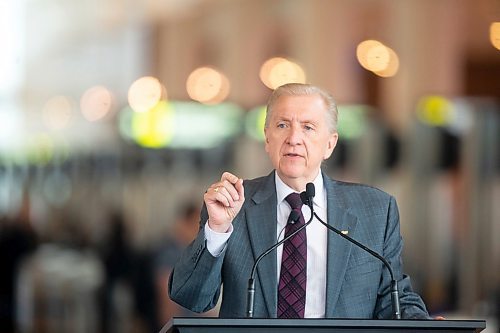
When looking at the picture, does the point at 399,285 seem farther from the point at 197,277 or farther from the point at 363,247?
the point at 197,277

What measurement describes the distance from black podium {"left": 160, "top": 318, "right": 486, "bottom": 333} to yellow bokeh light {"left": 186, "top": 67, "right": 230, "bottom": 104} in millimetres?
12896

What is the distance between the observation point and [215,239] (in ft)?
10.2

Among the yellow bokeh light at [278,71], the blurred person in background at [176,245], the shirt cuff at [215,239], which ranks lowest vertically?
the blurred person in background at [176,245]

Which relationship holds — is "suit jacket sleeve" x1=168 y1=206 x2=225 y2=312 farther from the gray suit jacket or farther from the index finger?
the index finger

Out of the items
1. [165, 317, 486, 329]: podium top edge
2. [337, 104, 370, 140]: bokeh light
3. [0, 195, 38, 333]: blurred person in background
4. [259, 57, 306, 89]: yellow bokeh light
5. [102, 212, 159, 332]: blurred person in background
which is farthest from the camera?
[259, 57, 306, 89]: yellow bokeh light

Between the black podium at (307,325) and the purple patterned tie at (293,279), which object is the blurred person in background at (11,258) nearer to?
the purple patterned tie at (293,279)

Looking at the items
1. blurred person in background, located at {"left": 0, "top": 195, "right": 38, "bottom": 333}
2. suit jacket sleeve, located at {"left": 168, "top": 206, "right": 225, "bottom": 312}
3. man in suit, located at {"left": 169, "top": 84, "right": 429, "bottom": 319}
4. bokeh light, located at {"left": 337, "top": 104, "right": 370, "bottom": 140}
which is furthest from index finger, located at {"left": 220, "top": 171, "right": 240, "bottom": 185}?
bokeh light, located at {"left": 337, "top": 104, "right": 370, "bottom": 140}

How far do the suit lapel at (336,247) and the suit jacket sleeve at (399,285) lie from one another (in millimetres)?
97

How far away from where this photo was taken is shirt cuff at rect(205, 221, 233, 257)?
3113 millimetres

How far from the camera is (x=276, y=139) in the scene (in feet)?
10.3

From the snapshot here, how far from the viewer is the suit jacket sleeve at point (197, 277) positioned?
3.12 meters

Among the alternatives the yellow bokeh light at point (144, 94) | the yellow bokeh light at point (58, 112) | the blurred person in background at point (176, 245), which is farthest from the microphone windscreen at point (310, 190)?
the yellow bokeh light at point (58, 112)

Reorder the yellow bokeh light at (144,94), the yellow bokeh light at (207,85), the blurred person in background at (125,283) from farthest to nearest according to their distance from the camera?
1. the yellow bokeh light at (207,85)
2. the yellow bokeh light at (144,94)
3. the blurred person in background at (125,283)

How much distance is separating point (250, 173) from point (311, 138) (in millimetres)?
14113
